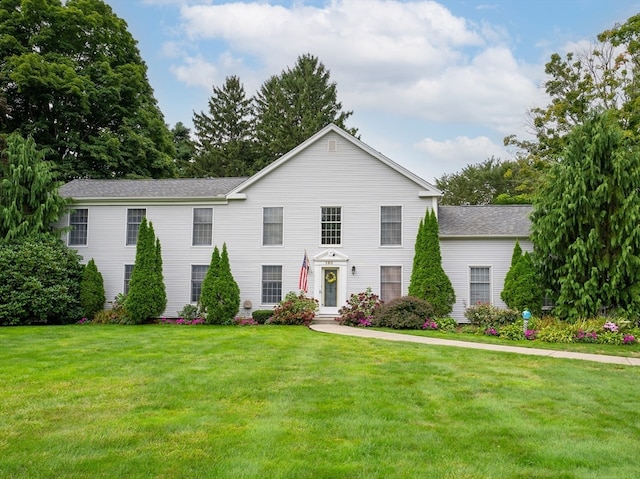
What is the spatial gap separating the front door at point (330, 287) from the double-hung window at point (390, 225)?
2.31m

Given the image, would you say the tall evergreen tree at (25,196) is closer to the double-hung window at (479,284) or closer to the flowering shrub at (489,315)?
the flowering shrub at (489,315)

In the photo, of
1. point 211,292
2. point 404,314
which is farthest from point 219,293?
point 404,314

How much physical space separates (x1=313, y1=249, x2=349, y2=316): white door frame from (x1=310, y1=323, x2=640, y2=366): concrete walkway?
83.6 inches

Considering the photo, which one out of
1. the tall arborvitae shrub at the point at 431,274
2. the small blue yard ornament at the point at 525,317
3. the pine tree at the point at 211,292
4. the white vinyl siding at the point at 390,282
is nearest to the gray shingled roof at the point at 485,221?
the tall arborvitae shrub at the point at 431,274

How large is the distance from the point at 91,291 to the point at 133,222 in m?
3.32

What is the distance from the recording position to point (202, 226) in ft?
68.3

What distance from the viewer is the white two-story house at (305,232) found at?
19.7 m

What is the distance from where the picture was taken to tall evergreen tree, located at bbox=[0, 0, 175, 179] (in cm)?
2773

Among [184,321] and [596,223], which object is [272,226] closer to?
[184,321]

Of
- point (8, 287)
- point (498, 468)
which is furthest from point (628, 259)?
point (8, 287)

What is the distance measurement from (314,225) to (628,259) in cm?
1080

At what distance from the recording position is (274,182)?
20.4 m

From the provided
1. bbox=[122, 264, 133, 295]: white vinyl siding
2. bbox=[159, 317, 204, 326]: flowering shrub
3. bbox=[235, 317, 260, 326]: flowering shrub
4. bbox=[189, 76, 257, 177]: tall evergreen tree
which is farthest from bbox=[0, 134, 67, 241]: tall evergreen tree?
bbox=[189, 76, 257, 177]: tall evergreen tree

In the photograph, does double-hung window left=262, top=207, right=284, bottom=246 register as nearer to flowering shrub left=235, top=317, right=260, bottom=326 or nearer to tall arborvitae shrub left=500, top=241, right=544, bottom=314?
flowering shrub left=235, top=317, right=260, bottom=326
